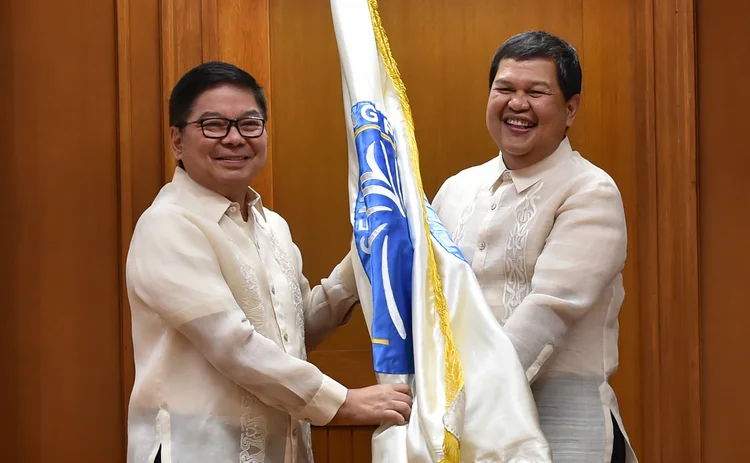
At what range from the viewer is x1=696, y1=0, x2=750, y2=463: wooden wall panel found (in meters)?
2.70

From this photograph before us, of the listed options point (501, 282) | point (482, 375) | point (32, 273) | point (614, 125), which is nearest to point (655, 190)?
point (614, 125)

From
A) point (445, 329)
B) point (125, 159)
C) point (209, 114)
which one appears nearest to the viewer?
point (445, 329)

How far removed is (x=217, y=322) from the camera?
1763mm

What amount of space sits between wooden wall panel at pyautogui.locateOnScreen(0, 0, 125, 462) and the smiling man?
43.9 inches

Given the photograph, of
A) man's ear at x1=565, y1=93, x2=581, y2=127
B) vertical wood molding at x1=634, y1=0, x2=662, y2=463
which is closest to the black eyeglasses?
man's ear at x1=565, y1=93, x2=581, y2=127

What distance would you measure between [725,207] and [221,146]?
153cm

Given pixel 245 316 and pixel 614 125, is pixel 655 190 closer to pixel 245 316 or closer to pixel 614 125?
pixel 614 125

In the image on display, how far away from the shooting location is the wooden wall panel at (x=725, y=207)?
8.85 ft

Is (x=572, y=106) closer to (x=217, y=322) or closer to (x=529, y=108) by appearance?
(x=529, y=108)

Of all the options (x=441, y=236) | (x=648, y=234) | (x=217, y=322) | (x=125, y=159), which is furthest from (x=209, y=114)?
(x=648, y=234)

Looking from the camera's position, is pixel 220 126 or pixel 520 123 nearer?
pixel 220 126

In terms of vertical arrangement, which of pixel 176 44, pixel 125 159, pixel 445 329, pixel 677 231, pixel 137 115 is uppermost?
pixel 176 44

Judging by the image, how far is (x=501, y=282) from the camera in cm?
200

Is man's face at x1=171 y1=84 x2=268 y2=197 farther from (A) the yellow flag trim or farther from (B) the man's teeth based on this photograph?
(B) the man's teeth
